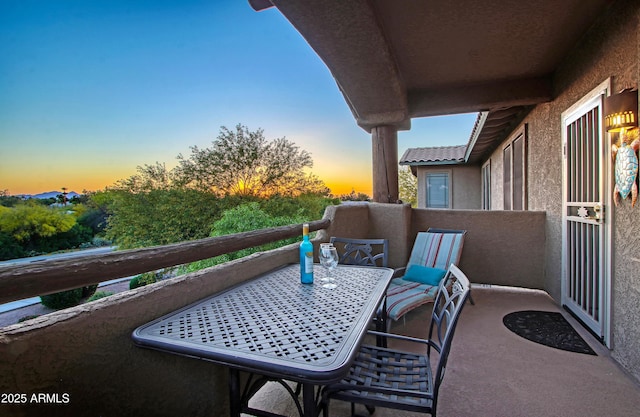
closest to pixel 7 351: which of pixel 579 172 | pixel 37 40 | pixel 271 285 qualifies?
pixel 271 285

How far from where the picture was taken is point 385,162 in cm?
443

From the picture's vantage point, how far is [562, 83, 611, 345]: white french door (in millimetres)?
2594

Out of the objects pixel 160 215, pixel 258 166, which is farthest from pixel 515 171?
pixel 160 215

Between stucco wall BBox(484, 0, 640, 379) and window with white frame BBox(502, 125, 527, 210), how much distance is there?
931 mm

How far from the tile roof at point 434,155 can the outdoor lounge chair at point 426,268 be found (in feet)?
16.7

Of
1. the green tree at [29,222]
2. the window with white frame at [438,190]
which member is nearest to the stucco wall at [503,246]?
the window with white frame at [438,190]

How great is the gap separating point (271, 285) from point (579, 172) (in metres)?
3.23

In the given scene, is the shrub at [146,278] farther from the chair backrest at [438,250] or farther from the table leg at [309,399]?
the table leg at [309,399]

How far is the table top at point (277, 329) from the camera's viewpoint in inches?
38.9

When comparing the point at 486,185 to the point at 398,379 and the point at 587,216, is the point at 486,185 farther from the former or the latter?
the point at 398,379

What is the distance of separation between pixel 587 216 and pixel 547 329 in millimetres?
1142

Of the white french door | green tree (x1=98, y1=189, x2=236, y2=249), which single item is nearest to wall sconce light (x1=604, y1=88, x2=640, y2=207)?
the white french door

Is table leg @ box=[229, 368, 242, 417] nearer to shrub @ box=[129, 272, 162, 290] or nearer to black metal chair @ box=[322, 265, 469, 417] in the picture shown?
black metal chair @ box=[322, 265, 469, 417]

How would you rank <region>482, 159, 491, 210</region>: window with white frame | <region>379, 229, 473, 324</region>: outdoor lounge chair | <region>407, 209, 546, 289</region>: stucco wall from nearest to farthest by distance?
<region>379, 229, 473, 324</region>: outdoor lounge chair, <region>407, 209, 546, 289</region>: stucco wall, <region>482, 159, 491, 210</region>: window with white frame
